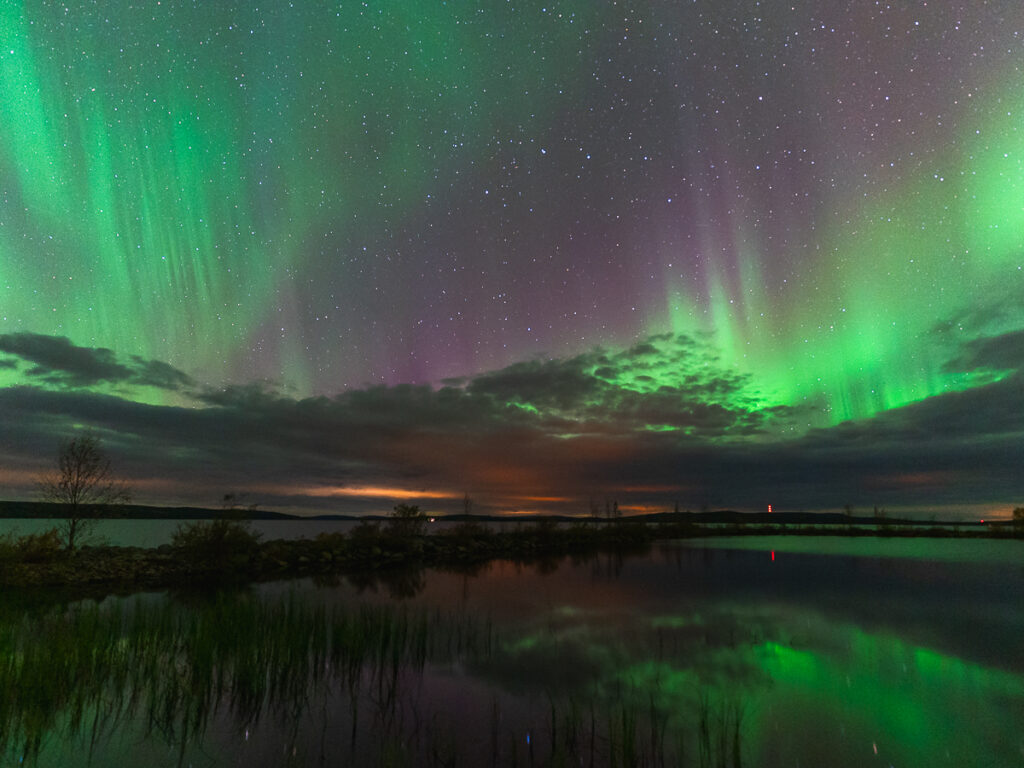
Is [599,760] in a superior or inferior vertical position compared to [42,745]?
inferior

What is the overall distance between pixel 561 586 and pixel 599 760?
17.6m

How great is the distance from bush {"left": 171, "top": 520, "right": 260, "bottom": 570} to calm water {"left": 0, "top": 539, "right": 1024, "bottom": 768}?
624cm

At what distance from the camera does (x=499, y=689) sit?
9.07 meters

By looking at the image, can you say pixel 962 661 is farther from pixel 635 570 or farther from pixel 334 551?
pixel 334 551

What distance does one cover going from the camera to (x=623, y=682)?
9.61 meters

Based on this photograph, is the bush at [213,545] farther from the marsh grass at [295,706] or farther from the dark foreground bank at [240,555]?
the marsh grass at [295,706]

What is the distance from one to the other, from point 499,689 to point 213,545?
62.5 ft

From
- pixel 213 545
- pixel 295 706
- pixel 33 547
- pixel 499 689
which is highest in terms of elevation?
pixel 33 547

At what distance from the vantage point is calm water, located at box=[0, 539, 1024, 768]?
654cm

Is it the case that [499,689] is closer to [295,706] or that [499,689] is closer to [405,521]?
[295,706]

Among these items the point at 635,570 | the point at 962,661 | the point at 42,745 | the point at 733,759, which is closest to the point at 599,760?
the point at 733,759

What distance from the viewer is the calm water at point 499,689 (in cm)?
654

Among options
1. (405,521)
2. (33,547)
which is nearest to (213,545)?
(33,547)

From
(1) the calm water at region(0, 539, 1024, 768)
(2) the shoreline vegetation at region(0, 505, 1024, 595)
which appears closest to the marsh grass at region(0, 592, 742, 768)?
(1) the calm water at region(0, 539, 1024, 768)
